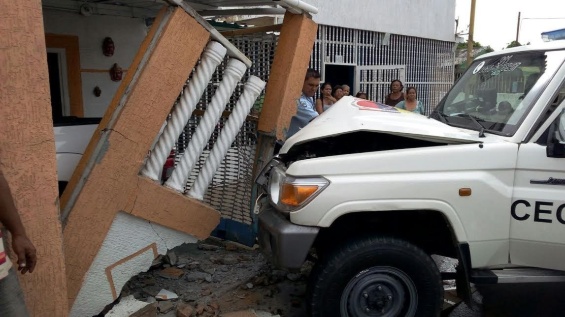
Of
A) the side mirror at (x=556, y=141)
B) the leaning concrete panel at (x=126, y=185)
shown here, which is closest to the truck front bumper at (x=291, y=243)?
the leaning concrete panel at (x=126, y=185)

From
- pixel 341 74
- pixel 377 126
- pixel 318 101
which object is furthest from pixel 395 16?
pixel 377 126

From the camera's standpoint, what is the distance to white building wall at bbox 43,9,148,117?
6270 millimetres

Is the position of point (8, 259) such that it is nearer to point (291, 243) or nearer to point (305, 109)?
point (291, 243)

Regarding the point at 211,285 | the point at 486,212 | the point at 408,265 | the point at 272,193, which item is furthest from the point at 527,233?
the point at 211,285

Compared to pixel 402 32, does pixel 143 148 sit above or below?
below

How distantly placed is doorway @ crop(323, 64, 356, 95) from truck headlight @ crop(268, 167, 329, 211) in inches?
355

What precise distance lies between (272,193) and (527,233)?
165cm

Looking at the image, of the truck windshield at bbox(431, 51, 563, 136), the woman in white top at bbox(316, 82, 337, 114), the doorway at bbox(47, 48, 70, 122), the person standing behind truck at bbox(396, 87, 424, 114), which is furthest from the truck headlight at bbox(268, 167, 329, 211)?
the doorway at bbox(47, 48, 70, 122)

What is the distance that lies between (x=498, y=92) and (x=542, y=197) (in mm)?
911

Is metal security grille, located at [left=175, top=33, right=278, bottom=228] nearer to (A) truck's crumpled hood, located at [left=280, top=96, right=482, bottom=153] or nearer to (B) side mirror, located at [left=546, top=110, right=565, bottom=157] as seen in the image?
(A) truck's crumpled hood, located at [left=280, top=96, right=482, bottom=153]

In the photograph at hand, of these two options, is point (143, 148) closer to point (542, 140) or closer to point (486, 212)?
point (486, 212)

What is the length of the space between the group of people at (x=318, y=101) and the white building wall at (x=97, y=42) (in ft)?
9.54

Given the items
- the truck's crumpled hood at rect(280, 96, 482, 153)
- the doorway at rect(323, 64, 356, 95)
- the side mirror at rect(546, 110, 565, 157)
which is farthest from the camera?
the doorway at rect(323, 64, 356, 95)

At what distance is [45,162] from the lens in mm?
2643
